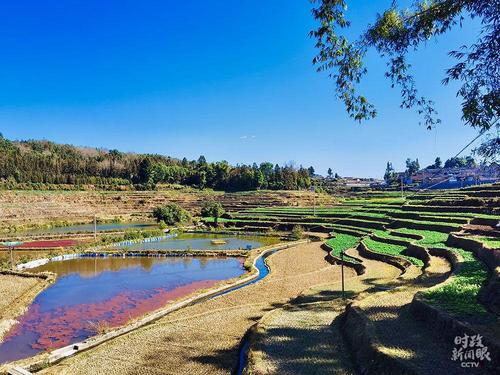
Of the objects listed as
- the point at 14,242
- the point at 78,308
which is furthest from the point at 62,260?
the point at 78,308

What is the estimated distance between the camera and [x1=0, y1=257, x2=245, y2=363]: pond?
1664 cm

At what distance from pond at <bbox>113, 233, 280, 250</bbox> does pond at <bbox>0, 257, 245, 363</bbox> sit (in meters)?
5.13

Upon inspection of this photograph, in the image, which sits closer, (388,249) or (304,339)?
(304,339)

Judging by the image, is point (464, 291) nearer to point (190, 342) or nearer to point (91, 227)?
point (190, 342)

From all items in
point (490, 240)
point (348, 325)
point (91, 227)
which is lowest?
point (348, 325)

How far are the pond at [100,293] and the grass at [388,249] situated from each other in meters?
9.88

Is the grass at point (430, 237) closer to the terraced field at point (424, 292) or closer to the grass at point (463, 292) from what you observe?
the terraced field at point (424, 292)

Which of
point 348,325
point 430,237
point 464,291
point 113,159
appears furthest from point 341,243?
point 113,159

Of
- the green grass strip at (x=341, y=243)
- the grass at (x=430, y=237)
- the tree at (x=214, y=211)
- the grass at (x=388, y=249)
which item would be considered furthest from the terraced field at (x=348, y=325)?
the tree at (x=214, y=211)

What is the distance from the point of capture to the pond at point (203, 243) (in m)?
40.0

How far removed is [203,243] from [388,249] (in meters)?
20.0

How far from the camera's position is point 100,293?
76.1 feet

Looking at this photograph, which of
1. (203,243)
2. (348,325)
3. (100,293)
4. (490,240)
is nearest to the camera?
(348,325)

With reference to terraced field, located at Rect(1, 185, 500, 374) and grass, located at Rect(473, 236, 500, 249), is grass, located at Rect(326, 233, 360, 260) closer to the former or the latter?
terraced field, located at Rect(1, 185, 500, 374)
